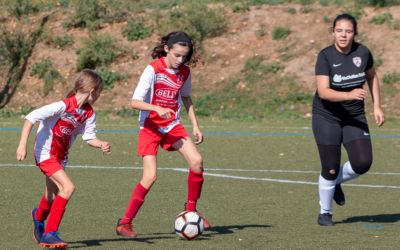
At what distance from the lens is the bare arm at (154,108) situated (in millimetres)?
8883

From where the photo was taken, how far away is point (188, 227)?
904 centimetres

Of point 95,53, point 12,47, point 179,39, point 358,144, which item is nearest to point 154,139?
A: point 179,39

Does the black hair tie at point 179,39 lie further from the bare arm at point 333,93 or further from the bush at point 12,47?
the bush at point 12,47

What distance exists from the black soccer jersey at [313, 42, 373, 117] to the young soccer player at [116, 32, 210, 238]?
129 cm

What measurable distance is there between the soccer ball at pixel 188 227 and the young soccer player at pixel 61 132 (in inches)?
36.6

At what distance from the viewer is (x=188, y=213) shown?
929cm

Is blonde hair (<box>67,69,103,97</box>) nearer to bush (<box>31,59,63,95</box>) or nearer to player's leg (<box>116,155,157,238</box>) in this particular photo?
player's leg (<box>116,155,157,238</box>)

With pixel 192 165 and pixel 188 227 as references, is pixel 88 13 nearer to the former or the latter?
pixel 192 165

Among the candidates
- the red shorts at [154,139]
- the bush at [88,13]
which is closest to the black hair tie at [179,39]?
the red shorts at [154,139]

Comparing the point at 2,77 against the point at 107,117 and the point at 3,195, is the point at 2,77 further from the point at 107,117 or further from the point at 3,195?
the point at 3,195

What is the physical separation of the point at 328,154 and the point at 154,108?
2.01 meters

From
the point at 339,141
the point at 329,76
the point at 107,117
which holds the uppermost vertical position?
the point at 329,76

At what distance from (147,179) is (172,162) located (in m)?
6.88

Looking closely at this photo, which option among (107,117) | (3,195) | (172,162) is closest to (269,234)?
(3,195)
